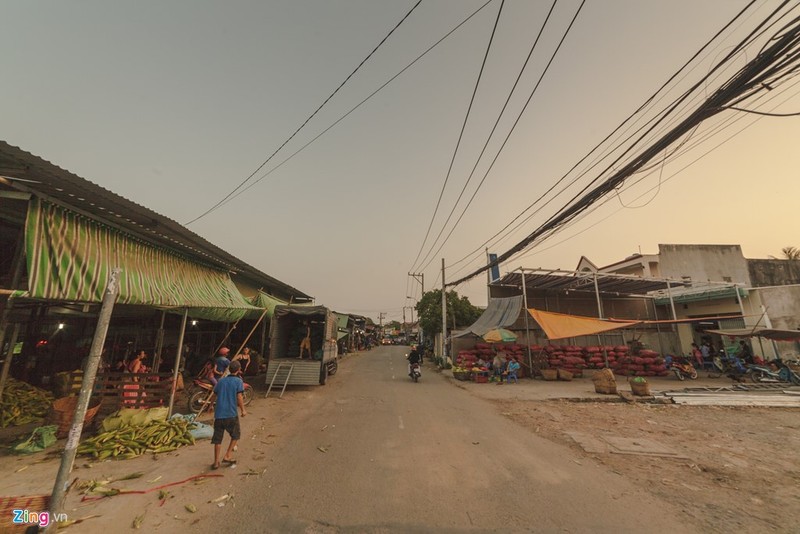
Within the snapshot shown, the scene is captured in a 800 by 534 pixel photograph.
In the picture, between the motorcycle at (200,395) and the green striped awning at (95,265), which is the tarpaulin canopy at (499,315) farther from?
the green striped awning at (95,265)

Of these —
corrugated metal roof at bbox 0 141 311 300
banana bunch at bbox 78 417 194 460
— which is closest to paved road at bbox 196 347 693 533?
banana bunch at bbox 78 417 194 460

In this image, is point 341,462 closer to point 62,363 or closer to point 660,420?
point 660,420

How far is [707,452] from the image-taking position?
6.30 m

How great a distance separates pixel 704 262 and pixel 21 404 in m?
40.0

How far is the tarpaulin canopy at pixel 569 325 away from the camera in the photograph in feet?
46.5

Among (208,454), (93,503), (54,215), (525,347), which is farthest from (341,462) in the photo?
(525,347)

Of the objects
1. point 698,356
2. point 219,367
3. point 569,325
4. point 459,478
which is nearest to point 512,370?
point 569,325

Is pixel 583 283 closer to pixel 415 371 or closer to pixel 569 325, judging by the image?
pixel 569 325

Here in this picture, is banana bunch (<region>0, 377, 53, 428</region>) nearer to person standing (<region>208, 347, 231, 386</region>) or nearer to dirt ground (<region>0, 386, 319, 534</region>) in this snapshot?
dirt ground (<region>0, 386, 319, 534</region>)

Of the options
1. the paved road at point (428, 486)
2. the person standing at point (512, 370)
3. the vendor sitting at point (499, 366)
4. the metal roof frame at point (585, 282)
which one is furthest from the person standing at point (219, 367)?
the metal roof frame at point (585, 282)

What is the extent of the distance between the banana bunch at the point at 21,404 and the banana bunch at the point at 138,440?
333cm

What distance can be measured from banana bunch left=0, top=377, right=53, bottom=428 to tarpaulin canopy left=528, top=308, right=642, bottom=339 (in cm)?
1709

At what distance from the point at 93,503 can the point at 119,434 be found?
2.77 meters

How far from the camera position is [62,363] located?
37.5 ft
